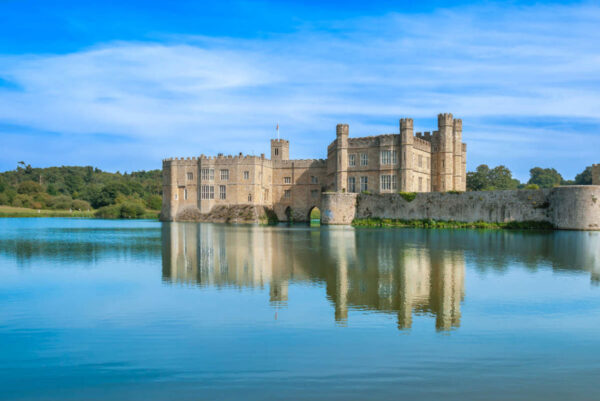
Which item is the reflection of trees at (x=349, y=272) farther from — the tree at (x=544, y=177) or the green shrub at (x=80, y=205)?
the tree at (x=544, y=177)

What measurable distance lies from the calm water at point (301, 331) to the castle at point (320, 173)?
3391 centimetres

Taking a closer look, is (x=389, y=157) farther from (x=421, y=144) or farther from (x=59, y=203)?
(x=59, y=203)

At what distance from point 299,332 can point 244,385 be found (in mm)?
2518

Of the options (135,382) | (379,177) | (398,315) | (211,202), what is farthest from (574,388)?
(211,202)

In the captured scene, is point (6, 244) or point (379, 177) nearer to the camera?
point (6, 244)

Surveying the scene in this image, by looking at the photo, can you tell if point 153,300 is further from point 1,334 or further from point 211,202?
point 211,202

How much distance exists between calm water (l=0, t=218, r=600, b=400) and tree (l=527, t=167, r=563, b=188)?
97.6m

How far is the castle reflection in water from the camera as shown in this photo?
38.2 feet

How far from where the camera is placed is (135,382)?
6.79 m

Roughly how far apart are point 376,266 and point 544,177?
333 ft

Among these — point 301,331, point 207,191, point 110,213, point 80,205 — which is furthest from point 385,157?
point 80,205

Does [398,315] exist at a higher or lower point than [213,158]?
lower

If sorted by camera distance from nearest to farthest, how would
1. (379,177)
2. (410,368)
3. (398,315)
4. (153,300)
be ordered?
(410,368) < (398,315) < (153,300) < (379,177)

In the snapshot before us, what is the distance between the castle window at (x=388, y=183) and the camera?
51.3 m
